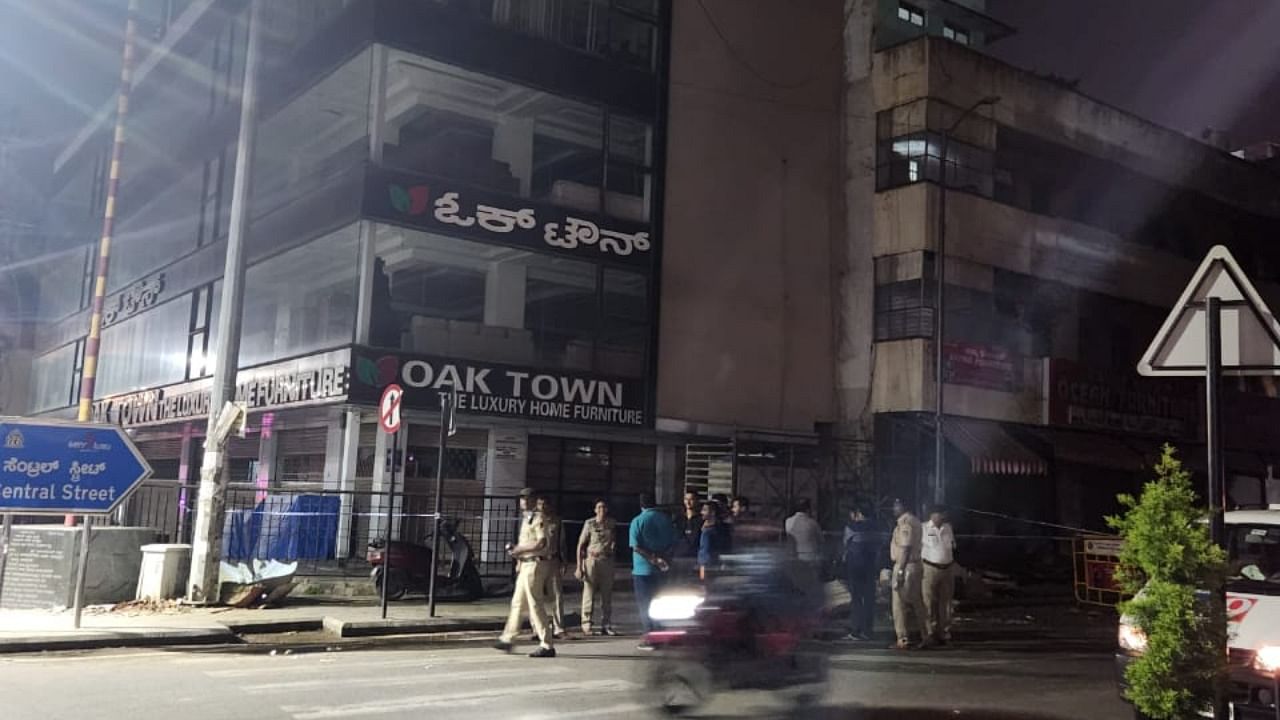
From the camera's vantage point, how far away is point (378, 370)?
18250mm

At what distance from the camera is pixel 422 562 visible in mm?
14766

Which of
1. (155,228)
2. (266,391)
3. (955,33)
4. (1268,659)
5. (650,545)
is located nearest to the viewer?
(1268,659)

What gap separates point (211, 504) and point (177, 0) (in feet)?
75.1

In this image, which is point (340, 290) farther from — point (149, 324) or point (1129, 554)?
point (1129, 554)

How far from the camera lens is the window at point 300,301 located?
73.0ft

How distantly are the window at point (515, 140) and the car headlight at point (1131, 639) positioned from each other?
15532 millimetres

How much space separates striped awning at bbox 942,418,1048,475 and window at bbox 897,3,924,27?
12.6 metres

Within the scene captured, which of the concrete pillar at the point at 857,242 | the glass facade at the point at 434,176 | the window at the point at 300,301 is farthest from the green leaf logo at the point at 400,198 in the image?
the concrete pillar at the point at 857,242

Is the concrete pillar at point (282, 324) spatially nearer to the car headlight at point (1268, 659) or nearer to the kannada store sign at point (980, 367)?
the kannada store sign at point (980, 367)

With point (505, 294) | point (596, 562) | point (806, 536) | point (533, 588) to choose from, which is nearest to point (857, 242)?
point (505, 294)

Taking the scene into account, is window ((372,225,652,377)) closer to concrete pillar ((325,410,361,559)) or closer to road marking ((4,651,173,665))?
concrete pillar ((325,410,361,559))

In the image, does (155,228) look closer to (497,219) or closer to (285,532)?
(497,219)

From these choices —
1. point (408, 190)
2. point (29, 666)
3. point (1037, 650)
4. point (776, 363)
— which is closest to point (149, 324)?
point (408, 190)

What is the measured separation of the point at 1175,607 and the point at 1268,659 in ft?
3.27
